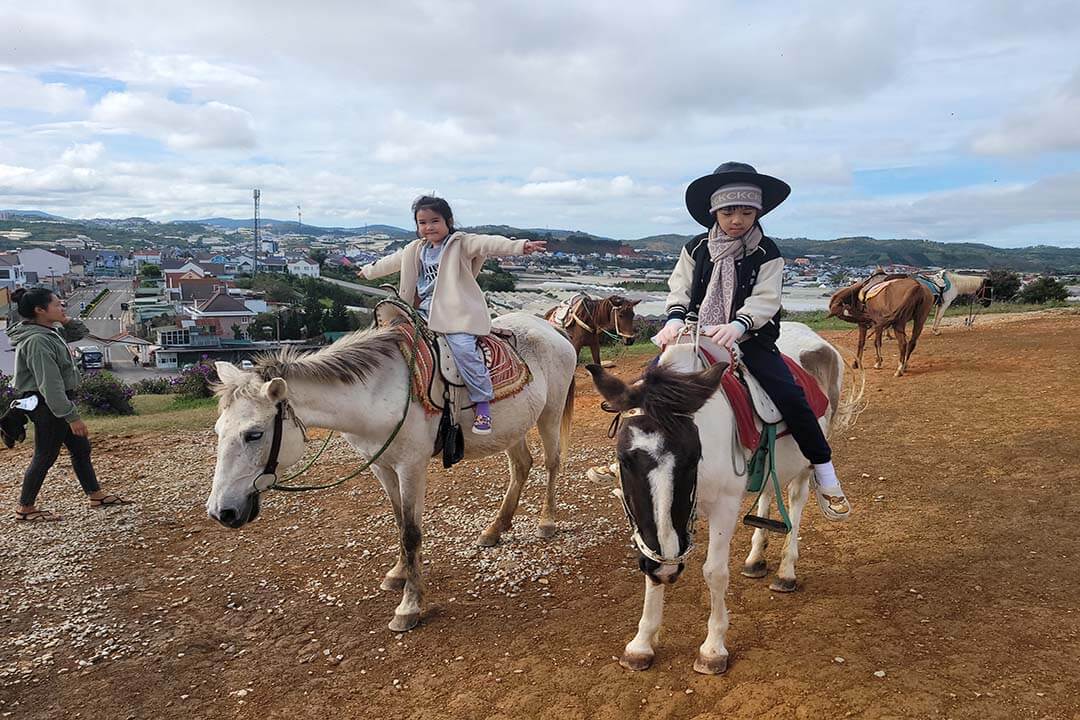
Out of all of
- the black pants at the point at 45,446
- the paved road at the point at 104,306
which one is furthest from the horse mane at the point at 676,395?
the paved road at the point at 104,306

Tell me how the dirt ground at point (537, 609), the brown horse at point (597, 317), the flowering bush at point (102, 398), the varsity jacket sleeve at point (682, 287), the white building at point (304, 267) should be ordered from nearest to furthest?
1. the dirt ground at point (537, 609)
2. the varsity jacket sleeve at point (682, 287)
3. the flowering bush at point (102, 398)
4. the brown horse at point (597, 317)
5. the white building at point (304, 267)

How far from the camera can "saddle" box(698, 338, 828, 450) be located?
3.01 meters

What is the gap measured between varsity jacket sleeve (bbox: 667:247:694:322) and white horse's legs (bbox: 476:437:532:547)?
6.15ft

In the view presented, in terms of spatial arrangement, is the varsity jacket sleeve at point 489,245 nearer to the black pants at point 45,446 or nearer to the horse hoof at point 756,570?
the horse hoof at point 756,570

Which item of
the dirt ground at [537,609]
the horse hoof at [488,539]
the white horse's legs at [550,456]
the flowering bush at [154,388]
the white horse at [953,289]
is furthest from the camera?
the flowering bush at [154,388]

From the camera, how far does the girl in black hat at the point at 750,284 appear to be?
10.4 ft

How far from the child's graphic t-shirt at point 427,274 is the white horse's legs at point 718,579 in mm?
2338

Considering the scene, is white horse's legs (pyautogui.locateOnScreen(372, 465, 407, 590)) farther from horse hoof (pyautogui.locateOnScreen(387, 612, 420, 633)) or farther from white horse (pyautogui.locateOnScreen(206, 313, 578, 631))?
horse hoof (pyautogui.locateOnScreen(387, 612, 420, 633))

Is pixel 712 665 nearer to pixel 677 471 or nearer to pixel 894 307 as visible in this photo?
pixel 677 471

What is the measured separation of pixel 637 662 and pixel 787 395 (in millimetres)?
1594

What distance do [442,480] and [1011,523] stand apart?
4.96m

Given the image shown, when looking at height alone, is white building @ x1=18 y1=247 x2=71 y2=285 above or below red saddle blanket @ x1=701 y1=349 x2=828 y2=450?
below

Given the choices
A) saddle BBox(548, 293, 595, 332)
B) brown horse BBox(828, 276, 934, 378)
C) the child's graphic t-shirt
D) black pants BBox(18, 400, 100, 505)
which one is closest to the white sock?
the child's graphic t-shirt

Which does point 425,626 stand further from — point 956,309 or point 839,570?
point 956,309
